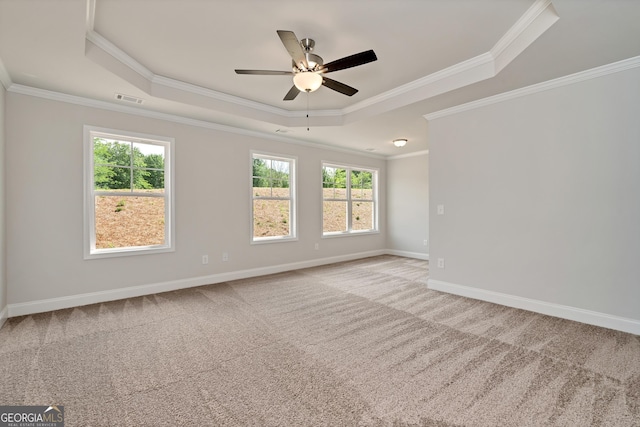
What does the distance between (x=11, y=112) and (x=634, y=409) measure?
19.4 feet

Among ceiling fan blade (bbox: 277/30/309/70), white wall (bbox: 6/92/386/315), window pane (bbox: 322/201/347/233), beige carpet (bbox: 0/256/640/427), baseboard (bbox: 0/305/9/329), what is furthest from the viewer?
window pane (bbox: 322/201/347/233)

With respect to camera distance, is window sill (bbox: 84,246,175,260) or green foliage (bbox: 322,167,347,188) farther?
green foliage (bbox: 322,167,347,188)

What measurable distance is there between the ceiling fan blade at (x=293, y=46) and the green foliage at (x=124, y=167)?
2789 mm

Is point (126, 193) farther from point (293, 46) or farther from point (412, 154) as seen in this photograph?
point (412, 154)

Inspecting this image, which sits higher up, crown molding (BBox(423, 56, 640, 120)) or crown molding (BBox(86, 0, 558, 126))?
crown molding (BBox(86, 0, 558, 126))

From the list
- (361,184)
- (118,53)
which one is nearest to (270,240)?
(361,184)

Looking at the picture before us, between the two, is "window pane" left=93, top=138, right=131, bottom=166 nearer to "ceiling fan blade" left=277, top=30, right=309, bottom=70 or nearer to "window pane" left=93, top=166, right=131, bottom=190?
"window pane" left=93, top=166, right=131, bottom=190

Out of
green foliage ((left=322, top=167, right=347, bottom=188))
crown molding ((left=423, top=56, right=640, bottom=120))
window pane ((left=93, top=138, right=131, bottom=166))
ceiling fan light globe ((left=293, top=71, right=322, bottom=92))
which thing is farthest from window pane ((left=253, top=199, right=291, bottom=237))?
crown molding ((left=423, top=56, right=640, bottom=120))

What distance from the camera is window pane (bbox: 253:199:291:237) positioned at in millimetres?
5340

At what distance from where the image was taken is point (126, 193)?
3959 mm

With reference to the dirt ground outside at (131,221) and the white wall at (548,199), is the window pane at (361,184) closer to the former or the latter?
the dirt ground outside at (131,221)

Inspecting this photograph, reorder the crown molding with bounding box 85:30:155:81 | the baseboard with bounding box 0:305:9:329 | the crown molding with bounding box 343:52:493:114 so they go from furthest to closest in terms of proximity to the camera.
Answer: the crown molding with bounding box 343:52:493:114 < the baseboard with bounding box 0:305:9:329 < the crown molding with bounding box 85:30:155:81

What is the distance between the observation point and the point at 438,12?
2377 mm

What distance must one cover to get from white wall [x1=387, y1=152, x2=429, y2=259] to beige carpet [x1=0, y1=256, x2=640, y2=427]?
3380 mm
